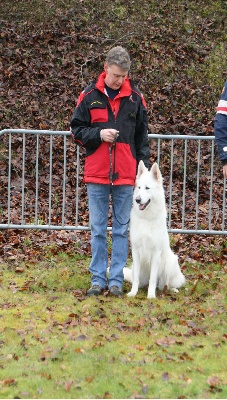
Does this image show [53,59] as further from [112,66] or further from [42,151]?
[112,66]

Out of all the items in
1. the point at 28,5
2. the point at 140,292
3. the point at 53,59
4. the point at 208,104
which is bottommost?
the point at 140,292

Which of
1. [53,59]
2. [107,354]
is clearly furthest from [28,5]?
[107,354]

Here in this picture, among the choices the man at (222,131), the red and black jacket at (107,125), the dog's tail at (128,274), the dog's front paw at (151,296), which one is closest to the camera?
the man at (222,131)

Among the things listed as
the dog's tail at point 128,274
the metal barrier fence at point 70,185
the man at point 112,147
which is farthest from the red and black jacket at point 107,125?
the metal barrier fence at point 70,185

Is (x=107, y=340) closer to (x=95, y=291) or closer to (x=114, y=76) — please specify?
(x=95, y=291)

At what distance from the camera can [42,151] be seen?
1266cm

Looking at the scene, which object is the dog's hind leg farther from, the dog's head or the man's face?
the man's face

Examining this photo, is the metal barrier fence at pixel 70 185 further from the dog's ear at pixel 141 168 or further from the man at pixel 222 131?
the man at pixel 222 131

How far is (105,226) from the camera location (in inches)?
278

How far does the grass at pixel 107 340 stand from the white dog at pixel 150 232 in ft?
0.77

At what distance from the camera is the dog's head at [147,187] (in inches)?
268

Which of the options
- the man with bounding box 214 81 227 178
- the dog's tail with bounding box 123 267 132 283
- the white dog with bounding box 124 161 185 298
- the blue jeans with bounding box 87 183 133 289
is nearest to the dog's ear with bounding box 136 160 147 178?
the white dog with bounding box 124 161 185 298

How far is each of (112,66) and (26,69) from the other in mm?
8893

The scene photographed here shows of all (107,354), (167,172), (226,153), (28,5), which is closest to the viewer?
(107,354)
